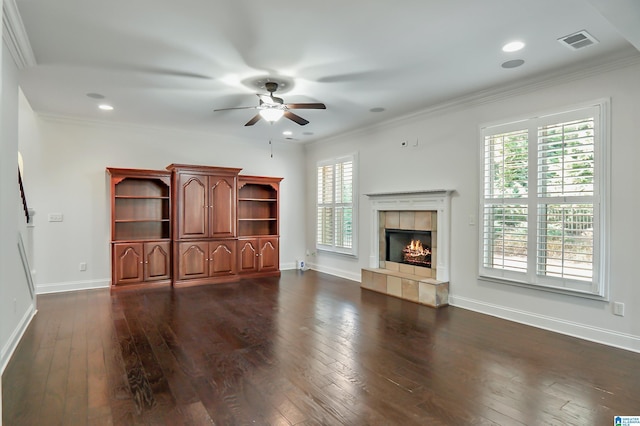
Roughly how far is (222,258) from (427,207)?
3728mm

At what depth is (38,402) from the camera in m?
2.48

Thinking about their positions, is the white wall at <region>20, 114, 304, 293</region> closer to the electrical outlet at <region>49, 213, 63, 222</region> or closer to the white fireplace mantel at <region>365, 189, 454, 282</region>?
the electrical outlet at <region>49, 213, 63, 222</region>

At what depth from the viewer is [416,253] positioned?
5.70 m

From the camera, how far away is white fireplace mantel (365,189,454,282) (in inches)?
199

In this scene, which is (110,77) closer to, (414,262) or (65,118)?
(65,118)

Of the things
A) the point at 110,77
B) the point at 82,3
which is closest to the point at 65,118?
the point at 110,77

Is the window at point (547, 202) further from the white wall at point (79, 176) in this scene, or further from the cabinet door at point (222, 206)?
the white wall at point (79, 176)

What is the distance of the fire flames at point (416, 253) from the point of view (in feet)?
18.2

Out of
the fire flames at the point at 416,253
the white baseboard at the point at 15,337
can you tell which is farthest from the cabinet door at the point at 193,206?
the fire flames at the point at 416,253

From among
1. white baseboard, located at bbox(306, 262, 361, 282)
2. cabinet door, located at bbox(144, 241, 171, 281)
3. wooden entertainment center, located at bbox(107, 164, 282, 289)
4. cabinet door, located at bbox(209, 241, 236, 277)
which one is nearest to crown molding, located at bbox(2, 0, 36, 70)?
wooden entertainment center, located at bbox(107, 164, 282, 289)

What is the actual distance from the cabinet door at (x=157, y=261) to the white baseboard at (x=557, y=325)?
15.3ft

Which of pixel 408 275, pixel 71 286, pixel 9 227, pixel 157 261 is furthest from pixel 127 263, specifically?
pixel 408 275

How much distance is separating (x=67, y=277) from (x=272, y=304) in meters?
3.53

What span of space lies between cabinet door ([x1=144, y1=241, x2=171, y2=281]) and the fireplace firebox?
3786 mm
